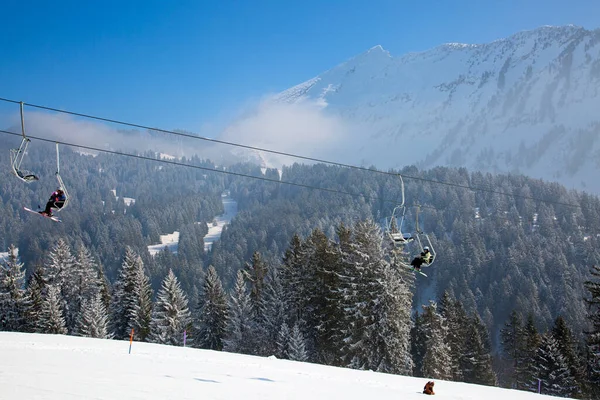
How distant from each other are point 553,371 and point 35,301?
48.1m

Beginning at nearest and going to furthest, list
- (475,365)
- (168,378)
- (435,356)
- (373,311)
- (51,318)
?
(168,378) < (373,311) < (435,356) < (51,318) < (475,365)

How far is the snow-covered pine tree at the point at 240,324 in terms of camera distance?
131ft

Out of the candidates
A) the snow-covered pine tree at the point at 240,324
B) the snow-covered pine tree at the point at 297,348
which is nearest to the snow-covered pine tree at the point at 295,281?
the snow-covered pine tree at the point at 297,348

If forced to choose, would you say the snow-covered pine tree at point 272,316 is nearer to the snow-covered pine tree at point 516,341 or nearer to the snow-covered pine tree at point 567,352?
the snow-covered pine tree at point 567,352

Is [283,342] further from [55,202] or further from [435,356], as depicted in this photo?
[55,202]

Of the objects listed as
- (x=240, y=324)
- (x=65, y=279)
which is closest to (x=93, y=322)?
(x=65, y=279)

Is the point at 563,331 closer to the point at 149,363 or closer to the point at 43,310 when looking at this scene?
the point at 149,363

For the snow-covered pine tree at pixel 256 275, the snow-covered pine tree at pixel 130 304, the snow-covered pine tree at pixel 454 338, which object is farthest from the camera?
the snow-covered pine tree at pixel 454 338

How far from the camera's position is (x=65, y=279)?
4872cm

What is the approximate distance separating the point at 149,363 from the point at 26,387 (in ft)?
24.7

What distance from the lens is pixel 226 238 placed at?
198m

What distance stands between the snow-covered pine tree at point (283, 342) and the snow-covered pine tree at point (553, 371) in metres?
22.6

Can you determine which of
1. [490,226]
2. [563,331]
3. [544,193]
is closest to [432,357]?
[563,331]

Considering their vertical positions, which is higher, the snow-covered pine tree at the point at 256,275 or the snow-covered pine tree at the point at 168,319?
the snow-covered pine tree at the point at 256,275
